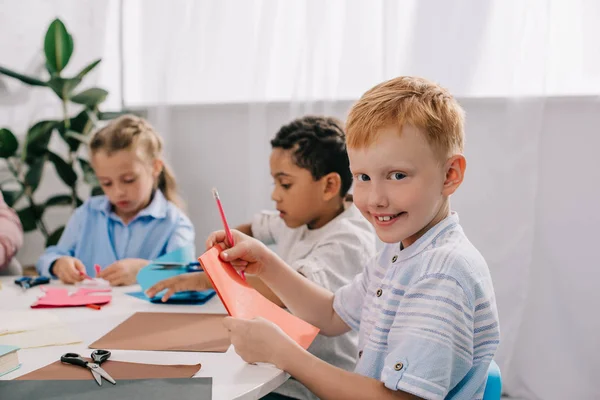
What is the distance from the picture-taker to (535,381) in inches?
84.4

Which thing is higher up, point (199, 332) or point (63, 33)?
point (63, 33)

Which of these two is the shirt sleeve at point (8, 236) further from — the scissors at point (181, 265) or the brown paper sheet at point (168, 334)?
the brown paper sheet at point (168, 334)

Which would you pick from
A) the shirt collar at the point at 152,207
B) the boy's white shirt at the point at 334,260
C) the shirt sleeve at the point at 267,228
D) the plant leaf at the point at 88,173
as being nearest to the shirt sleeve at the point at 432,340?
the boy's white shirt at the point at 334,260

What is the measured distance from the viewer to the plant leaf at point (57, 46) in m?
2.44

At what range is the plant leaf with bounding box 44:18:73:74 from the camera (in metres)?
2.44

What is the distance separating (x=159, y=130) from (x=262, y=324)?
5.94 ft

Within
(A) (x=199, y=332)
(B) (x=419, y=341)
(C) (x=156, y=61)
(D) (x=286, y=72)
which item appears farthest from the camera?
(C) (x=156, y=61)

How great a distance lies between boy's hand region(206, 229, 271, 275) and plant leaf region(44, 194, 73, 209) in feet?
5.45

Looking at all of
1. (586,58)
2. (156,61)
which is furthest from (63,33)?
(586,58)

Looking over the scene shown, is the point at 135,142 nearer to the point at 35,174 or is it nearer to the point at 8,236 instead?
the point at 8,236

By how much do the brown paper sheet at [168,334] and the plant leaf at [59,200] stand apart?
1587 mm

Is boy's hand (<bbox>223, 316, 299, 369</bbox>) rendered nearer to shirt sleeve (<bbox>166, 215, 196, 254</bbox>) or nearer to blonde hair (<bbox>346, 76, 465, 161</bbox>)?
blonde hair (<bbox>346, 76, 465, 161</bbox>)

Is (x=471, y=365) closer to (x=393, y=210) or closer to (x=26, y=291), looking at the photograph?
(x=393, y=210)

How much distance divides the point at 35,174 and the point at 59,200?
15 centimetres
